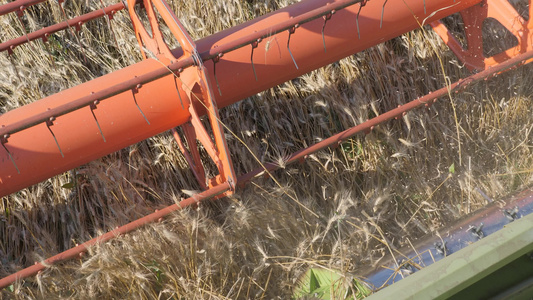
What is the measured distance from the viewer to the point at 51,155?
8.47 ft

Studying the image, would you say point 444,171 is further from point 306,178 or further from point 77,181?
point 77,181

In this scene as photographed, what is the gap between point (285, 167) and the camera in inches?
124

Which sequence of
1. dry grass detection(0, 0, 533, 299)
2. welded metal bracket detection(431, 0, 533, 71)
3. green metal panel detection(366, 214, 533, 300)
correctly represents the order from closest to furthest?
green metal panel detection(366, 214, 533, 300) → dry grass detection(0, 0, 533, 299) → welded metal bracket detection(431, 0, 533, 71)

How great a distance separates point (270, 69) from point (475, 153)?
1472 millimetres

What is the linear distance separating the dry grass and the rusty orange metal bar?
421 mm

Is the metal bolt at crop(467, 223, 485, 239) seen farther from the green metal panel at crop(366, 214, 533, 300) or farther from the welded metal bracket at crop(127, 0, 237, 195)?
the welded metal bracket at crop(127, 0, 237, 195)

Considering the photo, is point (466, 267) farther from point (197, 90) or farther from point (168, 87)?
point (168, 87)

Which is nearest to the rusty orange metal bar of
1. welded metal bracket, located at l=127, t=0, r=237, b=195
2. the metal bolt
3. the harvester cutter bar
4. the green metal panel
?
welded metal bracket, located at l=127, t=0, r=237, b=195

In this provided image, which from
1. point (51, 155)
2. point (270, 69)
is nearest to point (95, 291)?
point (51, 155)

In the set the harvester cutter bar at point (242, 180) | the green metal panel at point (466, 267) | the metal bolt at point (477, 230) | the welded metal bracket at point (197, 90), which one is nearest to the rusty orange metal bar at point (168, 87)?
the welded metal bracket at point (197, 90)

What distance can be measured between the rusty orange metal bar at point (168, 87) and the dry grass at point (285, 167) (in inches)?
16.6

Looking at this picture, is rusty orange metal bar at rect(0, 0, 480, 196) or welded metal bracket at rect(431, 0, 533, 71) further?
welded metal bracket at rect(431, 0, 533, 71)

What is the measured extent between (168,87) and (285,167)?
776mm

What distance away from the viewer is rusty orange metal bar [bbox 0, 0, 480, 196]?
8.32ft
